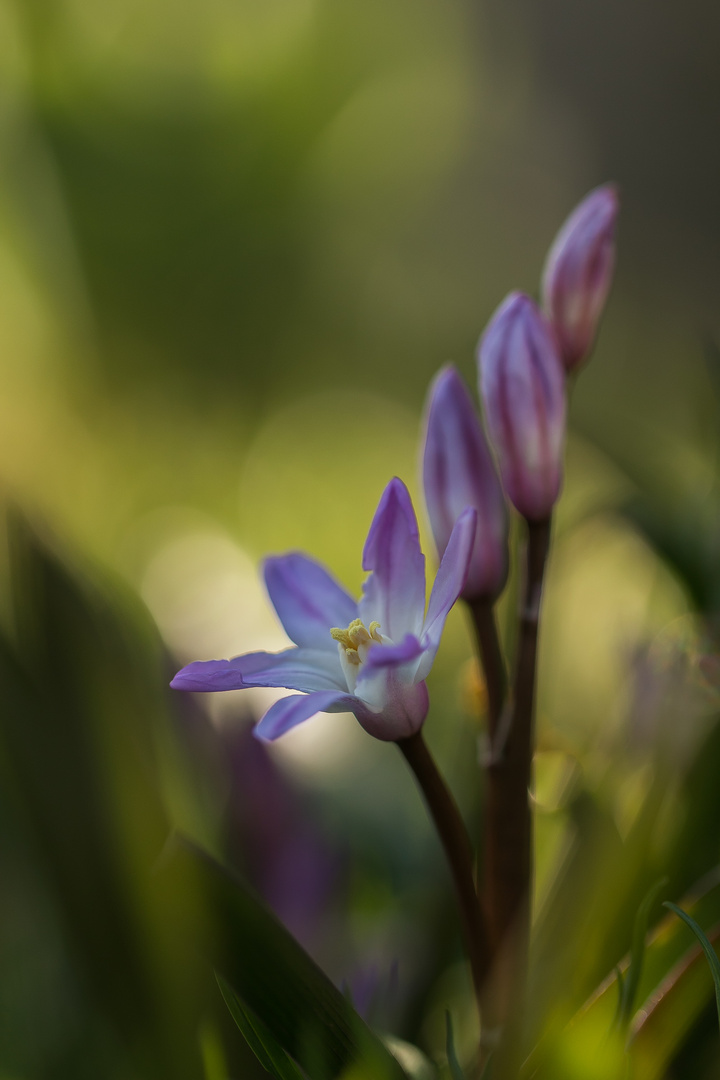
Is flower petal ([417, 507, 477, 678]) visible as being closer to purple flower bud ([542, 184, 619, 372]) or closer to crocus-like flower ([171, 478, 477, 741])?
crocus-like flower ([171, 478, 477, 741])

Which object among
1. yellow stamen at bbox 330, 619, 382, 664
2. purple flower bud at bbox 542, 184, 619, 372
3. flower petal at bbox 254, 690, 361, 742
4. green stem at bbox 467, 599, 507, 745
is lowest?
green stem at bbox 467, 599, 507, 745

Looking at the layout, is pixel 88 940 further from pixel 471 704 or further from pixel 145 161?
pixel 145 161

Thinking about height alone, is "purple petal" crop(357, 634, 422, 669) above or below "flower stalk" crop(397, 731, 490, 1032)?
above

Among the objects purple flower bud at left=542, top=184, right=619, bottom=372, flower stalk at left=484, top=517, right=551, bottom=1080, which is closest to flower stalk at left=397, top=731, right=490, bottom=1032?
flower stalk at left=484, top=517, right=551, bottom=1080

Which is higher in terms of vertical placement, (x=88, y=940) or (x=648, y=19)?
(x=648, y=19)

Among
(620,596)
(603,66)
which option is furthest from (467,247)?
(620,596)
